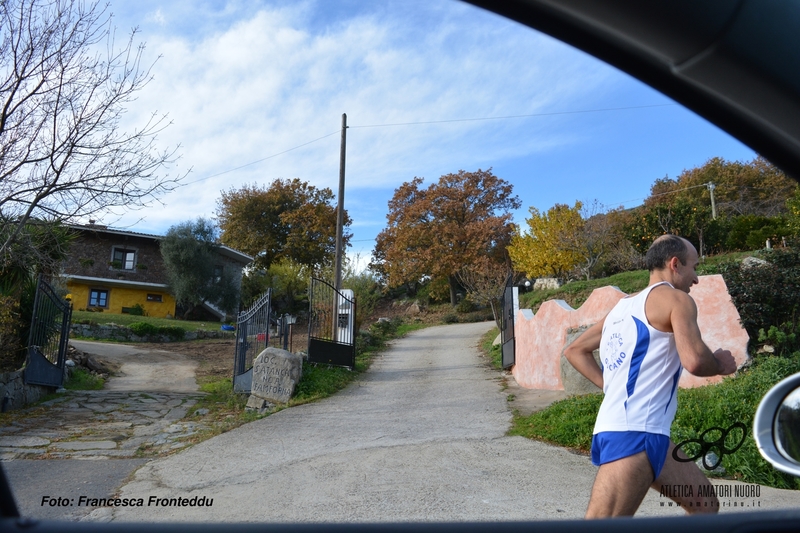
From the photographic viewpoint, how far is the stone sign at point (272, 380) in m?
10.6

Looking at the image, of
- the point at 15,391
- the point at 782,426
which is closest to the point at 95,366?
the point at 15,391

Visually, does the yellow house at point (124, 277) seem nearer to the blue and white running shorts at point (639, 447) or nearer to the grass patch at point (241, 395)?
the grass patch at point (241, 395)

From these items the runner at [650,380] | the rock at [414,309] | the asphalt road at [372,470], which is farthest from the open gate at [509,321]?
the rock at [414,309]

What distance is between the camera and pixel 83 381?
13336 millimetres

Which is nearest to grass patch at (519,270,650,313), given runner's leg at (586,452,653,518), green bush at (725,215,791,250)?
green bush at (725,215,791,250)

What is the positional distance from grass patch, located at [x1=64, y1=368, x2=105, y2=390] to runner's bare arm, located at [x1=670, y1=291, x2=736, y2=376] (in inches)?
499

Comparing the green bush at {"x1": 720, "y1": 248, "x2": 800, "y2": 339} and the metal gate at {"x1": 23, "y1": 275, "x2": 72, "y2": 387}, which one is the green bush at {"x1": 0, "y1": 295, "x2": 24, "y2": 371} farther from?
the green bush at {"x1": 720, "y1": 248, "x2": 800, "y2": 339}

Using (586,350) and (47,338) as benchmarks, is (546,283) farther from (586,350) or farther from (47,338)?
(586,350)

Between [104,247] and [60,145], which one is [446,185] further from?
[60,145]

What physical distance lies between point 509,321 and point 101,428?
28.0 feet

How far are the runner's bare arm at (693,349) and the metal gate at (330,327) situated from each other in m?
10.9

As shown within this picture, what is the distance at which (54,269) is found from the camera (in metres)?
11.6

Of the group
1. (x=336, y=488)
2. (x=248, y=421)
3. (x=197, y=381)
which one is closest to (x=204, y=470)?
(x=336, y=488)

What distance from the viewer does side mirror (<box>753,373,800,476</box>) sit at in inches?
54.2
